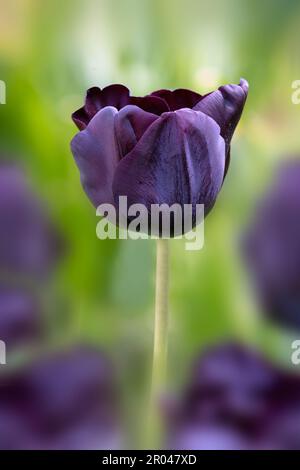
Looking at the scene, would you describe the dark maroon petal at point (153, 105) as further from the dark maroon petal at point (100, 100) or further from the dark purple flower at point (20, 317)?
the dark purple flower at point (20, 317)

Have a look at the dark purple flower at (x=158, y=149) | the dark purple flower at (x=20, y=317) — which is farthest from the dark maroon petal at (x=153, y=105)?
the dark purple flower at (x=20, y=317)

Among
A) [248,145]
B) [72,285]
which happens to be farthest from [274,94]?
[72,285]

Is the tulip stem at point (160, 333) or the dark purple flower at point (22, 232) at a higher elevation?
the dark purple flower at point (22, 232)

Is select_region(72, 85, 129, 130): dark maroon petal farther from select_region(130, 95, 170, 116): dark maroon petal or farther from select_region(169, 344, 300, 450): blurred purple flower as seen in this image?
select_region(169, 344, 300, 450): blurred purple flower

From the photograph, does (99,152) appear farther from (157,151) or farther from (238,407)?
(238,407)

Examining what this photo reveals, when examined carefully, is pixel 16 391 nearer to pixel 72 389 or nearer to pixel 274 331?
pixel 72 389

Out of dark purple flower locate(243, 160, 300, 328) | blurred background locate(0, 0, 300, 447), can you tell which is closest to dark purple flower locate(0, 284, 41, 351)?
blurred background locate(0, 0, 300, 447)
